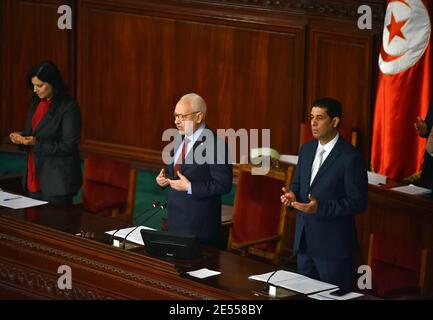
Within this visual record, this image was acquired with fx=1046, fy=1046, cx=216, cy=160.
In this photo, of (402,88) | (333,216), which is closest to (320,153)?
(333,216)

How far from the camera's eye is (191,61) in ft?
33.1

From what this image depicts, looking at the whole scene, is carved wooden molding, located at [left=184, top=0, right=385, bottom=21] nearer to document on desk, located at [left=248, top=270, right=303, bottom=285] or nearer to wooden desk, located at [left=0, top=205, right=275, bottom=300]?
wooden desk, located at [left=0, top=205, right=275, bottom=300]

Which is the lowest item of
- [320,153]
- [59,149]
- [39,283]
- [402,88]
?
[39,283]

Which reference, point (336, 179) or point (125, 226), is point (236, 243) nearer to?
point (125, 226)

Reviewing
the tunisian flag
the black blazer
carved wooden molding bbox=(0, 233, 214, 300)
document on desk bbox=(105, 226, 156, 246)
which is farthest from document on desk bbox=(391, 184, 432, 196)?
carved wooden molding bbox=(0, 233, 214, 300)

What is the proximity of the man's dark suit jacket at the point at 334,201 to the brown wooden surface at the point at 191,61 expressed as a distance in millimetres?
3138

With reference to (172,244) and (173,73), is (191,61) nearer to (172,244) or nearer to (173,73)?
(173,73)

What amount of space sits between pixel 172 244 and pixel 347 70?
3805 mm

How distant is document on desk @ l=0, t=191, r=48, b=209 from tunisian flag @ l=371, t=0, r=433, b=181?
296 cm

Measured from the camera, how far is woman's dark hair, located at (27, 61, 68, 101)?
701 centimetres

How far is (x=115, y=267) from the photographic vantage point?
5.74 metres

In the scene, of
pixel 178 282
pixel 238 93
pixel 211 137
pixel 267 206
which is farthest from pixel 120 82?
pixel 178 282

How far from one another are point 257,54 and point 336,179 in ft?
13.2
